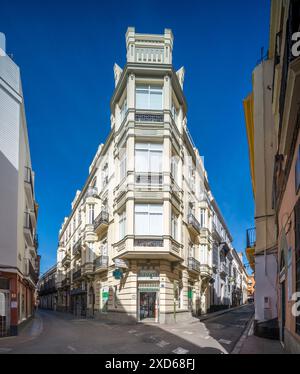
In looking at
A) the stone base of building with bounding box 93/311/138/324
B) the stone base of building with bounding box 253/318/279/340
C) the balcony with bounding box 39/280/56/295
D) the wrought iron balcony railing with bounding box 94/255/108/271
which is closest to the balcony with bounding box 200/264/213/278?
the wrought iron balcony railing with bounding box 94/255/108/271

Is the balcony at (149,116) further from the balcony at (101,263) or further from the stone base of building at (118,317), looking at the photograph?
the stone base of building at (118,317)

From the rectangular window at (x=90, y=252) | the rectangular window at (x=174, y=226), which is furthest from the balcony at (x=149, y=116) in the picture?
the rectangular window at (x=90, y=252)

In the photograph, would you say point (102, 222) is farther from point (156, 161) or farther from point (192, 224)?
point (156, 161)

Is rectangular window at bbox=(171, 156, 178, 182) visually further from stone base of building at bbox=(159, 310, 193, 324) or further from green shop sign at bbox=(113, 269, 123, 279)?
stone base of building at bbox=(159, 310, 193, 324)

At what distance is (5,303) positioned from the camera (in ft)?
58.2

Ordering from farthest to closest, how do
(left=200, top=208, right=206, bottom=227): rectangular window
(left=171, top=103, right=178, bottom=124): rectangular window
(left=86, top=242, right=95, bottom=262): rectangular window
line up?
1. (left=200, top=208, right=206, bottom=227): rectangular window
2. (left=86, top=242, right=95, bottom=262): rectangular window
3. (left=171, top=103, right=178, bottom=124): rectangular window

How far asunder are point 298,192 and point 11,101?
15.4 meters

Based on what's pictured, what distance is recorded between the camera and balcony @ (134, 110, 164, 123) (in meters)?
24.6

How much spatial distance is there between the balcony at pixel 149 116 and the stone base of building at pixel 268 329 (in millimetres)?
13581

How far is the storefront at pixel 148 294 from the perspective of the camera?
23.5 meters

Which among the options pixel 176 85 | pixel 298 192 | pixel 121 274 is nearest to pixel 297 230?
pixel 298 192

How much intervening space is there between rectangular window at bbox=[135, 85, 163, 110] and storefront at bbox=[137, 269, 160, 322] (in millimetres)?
10265

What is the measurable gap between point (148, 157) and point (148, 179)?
1.44m

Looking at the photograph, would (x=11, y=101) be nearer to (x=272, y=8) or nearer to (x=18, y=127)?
(x=18, y=127)
